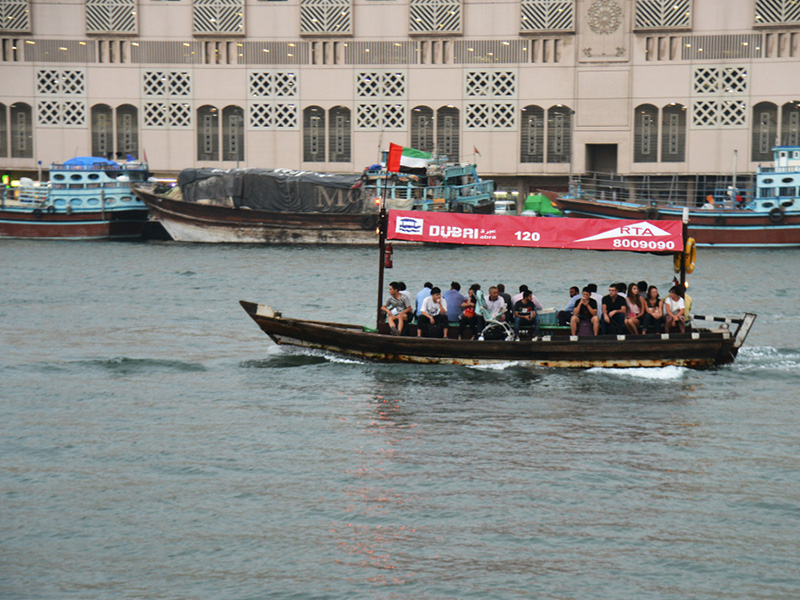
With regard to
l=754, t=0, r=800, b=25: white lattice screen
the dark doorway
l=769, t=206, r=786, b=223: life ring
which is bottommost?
l=769, t=206, r=786, b=223: life ring

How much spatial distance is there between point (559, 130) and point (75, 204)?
25784mm

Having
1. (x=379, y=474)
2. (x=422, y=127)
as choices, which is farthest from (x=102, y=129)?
(x=379, y=474)

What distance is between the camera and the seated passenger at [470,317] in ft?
65.4

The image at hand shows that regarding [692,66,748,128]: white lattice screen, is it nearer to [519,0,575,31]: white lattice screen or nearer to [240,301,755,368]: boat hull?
[519,0,575,31]: white lattice screen

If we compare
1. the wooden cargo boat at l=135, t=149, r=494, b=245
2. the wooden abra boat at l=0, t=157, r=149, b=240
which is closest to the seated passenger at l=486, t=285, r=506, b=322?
the wooden cargo boat at l=135, t=149, r=494, b=245

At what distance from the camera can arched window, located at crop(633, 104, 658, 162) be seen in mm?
60375

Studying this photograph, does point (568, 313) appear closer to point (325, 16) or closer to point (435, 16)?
point (435, 16)

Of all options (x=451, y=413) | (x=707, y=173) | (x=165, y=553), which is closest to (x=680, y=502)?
(x=451, y=413)

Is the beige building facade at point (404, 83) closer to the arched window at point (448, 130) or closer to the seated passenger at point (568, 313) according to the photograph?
the arched window at point (448, 130)

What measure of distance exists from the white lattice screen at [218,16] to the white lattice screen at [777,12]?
27.6 metres

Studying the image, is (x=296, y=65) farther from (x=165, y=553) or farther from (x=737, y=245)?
(x=165, y=553)

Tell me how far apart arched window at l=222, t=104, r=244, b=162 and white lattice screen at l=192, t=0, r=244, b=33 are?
4.31m

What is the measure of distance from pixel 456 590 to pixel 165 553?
3.15 meters

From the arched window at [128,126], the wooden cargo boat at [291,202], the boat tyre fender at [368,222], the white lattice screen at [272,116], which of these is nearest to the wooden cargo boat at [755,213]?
the wooden cargo boat at [291,202]
